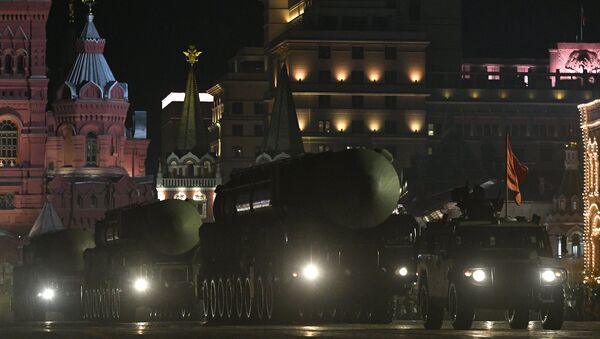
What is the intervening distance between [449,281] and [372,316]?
27.1 ft

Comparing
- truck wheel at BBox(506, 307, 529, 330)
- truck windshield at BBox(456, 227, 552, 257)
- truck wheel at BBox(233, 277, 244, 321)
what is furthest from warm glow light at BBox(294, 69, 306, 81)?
truck wheel at BBox(506, 307, 529, 330)

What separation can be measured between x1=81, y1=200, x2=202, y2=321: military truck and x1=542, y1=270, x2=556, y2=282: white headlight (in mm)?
23710

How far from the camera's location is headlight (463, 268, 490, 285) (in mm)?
42938

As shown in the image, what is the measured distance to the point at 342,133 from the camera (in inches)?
7515

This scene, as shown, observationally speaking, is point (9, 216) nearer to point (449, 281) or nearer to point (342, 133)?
point (342, 133)

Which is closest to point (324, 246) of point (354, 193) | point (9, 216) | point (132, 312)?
point (354, 193)

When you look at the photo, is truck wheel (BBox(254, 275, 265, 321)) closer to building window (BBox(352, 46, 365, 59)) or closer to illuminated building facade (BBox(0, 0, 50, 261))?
illuminated building facade (BBox(0, 0, 50, 261))

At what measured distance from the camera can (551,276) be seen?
43.1 metres

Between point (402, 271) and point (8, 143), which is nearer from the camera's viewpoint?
point (402, 271)

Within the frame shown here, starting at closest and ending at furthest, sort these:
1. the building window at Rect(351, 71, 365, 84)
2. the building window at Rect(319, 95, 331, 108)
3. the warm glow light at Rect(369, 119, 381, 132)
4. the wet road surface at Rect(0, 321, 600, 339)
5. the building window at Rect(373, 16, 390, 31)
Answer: the wet road surface at Rect(0, 321, 600, 339), the building window at Rect(373, 16, 390, 31), the building window at Rect(351, 71, 365, 84), the building window at Rect(319, 95, 331, 108), the warm glow light at Rect(369, 119, 381, 132)

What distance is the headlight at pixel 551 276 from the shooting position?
43031 millimetres

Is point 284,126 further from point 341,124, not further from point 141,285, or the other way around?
point 141,285

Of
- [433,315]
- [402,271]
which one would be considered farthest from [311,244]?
[433,315]

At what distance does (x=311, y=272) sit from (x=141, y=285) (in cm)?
1892
